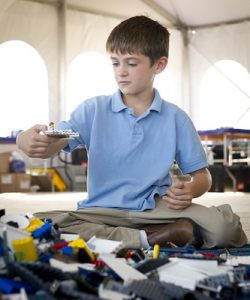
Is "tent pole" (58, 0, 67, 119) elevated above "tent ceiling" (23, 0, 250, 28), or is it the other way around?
"tent ceiling" (23, 0, 250, 28)

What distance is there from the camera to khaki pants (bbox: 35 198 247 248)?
1.46m

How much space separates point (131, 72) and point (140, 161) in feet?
0.81

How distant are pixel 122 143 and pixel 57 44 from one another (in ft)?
17.9

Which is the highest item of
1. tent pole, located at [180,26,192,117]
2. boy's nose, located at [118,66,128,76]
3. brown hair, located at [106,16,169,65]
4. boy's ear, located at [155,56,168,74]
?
tent pole, located at [180,26,192,117]

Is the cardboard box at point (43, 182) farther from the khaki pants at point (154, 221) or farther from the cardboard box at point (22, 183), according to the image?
the khaki pants at point (154, 221)

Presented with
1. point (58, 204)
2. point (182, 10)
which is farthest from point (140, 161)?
point (182, 10)

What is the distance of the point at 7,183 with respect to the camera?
5492 millimetres

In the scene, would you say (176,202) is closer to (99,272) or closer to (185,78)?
(99,272)

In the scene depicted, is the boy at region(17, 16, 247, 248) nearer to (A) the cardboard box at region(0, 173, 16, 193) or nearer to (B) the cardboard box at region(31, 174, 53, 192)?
(A) the cardboard box at region(0, 173, 16, 193)

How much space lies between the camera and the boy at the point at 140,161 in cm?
147

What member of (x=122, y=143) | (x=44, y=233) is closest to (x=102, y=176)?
(x=122, y=143)

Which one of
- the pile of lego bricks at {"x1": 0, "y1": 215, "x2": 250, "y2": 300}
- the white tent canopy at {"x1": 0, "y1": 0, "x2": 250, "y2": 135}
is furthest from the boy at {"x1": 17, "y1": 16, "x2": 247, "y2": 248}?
the white tent canopy at {"x1": 0, "y1": 0, "x2": 250, "y2": 135}

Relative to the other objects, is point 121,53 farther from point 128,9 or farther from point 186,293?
point 128,9

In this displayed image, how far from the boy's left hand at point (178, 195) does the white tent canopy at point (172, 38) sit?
5.16 meters
